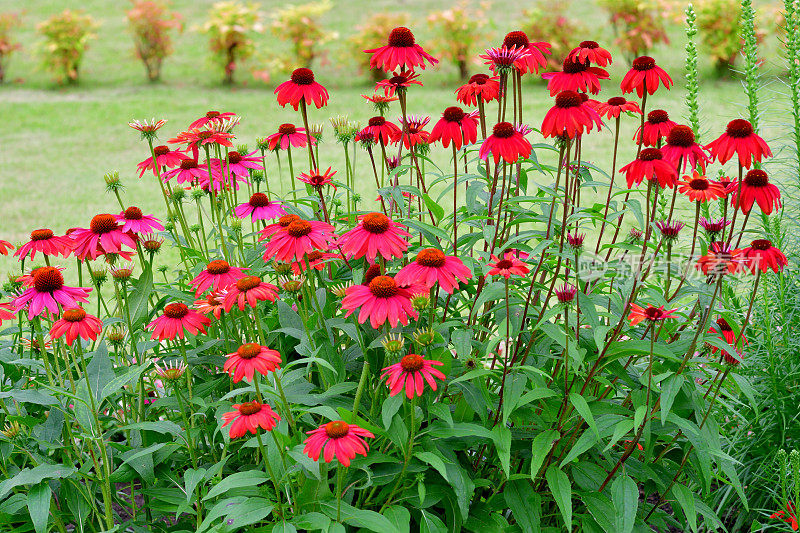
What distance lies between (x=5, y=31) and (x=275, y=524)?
406 inches

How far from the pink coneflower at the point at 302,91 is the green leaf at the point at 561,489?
109cm

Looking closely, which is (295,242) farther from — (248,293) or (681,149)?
(681,149)

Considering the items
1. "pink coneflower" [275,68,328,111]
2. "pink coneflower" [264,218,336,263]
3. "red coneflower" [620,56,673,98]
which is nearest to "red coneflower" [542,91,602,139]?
"red coneflower" [620,56,673,98]

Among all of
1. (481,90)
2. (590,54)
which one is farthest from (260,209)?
(590,54)

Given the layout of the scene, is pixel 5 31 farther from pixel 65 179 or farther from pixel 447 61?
pixel 447 61

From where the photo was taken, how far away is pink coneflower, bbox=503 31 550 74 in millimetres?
1884

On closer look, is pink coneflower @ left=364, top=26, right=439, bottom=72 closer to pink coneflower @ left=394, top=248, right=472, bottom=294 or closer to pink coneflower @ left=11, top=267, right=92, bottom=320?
pink coneflower @ left=394, top=248, right=472, bottom=294

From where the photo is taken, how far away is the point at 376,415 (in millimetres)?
1791

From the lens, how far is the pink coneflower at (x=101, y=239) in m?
1.90

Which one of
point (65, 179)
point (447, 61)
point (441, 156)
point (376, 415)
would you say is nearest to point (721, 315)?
point (376, 415)

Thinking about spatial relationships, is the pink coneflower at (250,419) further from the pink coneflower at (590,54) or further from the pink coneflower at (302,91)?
the pink coneflower at (590,54)

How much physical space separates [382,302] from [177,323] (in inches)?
20.4

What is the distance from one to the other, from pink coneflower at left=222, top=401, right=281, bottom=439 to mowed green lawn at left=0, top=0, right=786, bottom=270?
378cm

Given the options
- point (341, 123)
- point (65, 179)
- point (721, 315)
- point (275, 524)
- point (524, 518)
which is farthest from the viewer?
point (65, 179)
